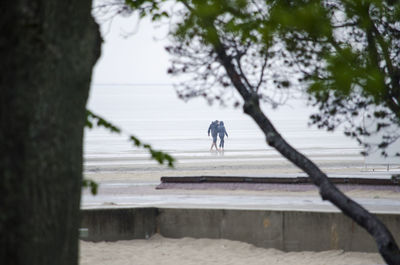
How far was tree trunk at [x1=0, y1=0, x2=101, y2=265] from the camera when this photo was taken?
104 inches

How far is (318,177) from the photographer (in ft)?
20.8

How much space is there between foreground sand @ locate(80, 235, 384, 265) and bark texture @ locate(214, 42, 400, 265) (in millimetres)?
3137

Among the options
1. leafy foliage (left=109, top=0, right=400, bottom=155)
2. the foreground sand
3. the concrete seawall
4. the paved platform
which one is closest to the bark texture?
leafy foliage (left=109, top=0, right=400, bottom=155)

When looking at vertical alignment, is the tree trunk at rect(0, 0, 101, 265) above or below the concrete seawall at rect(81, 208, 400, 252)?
above

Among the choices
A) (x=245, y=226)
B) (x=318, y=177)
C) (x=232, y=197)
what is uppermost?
(x=318, y=177)

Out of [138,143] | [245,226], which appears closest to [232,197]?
[245,226]

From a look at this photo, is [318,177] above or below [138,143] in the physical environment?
below

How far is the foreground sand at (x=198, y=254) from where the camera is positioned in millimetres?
9469

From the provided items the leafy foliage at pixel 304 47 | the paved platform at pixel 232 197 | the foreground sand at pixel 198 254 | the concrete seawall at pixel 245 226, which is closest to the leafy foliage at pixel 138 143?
the leafy foliage at pixel 304 47

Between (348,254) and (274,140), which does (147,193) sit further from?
(274,140)

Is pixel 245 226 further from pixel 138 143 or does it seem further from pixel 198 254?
pixel 138 143

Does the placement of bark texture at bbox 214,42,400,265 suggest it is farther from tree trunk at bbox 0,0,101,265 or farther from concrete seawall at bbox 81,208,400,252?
concrete seawall at bbox 81,208,400,252

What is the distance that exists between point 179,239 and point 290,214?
1927mm

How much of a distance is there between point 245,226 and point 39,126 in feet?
26.1
